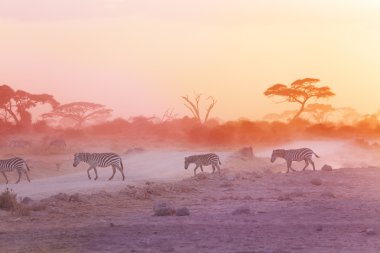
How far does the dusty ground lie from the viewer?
1463 cm

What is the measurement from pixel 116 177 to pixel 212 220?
51.1ft

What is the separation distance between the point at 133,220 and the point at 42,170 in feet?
81.3

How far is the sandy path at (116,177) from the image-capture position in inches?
1031

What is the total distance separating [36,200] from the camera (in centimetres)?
2316

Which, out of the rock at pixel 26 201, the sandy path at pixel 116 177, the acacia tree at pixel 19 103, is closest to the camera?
the rock at pixel 26 201

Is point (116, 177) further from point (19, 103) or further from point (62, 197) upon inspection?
point (19, 103)

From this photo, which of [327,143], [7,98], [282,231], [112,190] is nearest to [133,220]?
[282,231]

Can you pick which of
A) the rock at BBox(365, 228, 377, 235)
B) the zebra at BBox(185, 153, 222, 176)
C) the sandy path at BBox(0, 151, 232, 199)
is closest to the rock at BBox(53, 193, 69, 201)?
Answer: the sandy path at BBox(0, 151, 232, 199)

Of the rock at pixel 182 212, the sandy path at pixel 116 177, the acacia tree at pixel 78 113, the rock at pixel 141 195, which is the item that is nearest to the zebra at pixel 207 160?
the sandy path at pixel 116 177

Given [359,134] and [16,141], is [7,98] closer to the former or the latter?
[16,141]

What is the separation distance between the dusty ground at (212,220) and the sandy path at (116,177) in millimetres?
1611

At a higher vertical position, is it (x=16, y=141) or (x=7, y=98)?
Answer: (x=7, y=98)

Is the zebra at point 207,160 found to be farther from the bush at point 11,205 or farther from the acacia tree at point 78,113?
the acacia tree at point 78,113

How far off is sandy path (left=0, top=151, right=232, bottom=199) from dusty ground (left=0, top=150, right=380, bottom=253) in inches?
63.4
